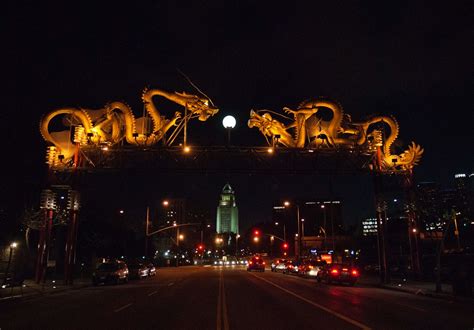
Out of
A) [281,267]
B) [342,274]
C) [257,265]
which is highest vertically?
[257,265]

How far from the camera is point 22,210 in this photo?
39.6 metres

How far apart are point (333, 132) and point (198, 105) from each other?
9419 millimetres

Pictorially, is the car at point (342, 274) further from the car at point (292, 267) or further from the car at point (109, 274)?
the car at point (292, 267)

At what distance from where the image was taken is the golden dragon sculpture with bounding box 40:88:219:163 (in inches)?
1187

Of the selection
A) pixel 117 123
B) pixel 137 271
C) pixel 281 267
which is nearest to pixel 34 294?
pixel 117 123

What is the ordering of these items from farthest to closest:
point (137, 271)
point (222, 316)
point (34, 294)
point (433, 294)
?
point (137, 271) < point (34, 294) < point (433, 294) < point (222, 316)

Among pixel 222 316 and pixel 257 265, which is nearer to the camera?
pixel 222 316

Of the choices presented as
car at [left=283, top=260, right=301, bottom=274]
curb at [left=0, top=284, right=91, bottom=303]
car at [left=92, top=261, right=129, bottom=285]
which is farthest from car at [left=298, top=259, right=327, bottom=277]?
curb at [left=0, top=284, right=91, bottom=303]

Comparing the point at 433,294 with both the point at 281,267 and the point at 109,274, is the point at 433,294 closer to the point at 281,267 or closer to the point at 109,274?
the point at 109,274

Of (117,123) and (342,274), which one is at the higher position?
(117,123)

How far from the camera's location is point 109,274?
3127cm

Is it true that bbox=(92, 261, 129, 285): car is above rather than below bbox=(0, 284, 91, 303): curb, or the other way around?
above

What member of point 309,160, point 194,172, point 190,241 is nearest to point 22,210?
point 194,172

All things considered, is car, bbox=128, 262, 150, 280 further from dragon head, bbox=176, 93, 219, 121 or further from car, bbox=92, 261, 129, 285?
dragon head, bbox=176, 93, 219, 121
